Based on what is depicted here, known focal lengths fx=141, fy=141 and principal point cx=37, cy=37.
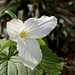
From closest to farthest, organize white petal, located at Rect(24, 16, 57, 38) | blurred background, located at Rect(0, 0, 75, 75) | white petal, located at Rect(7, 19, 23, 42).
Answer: white petal, located at Rect(7, 19, 23, 42) → white petal, located at Rect(24, 16, 57, 38) → blurred background, located at Rect(0, 0, 75, 75)

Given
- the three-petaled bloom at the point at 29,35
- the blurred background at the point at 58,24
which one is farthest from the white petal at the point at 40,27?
the blurred background at the point at 58,24

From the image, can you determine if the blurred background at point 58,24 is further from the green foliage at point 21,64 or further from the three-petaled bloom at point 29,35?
the three-petaled bloom at point 29,35

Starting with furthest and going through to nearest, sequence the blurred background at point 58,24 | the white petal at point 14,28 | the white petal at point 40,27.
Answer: the blurred background at point 58,24, the white petal at point 40,27, the white petal at point 14,28

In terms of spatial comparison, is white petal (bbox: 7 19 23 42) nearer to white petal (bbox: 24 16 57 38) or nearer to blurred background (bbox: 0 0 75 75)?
white petal (bbox: 24 16 57 38)

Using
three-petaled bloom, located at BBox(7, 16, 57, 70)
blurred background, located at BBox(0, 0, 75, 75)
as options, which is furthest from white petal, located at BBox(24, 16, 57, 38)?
blurred background, located at BBox(0, 0, 75, 75)

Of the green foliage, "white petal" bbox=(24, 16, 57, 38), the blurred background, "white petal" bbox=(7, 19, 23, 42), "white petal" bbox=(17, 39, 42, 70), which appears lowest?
the blurred background

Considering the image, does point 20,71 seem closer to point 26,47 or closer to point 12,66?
point 12,66

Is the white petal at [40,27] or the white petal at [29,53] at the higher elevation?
the white petal at [40,27]

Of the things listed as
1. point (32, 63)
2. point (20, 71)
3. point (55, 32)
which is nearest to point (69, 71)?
point (55, 32)
